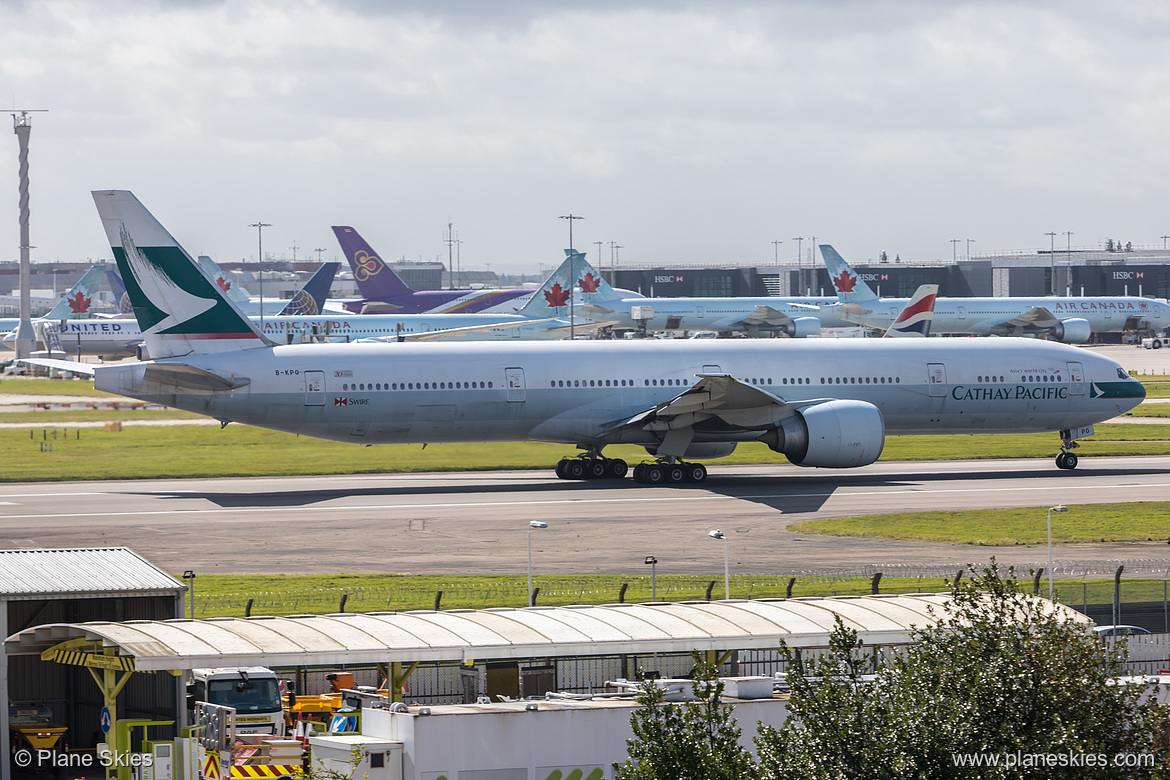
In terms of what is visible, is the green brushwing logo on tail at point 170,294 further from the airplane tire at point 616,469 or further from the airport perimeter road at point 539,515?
the airplane tire at point 616,469

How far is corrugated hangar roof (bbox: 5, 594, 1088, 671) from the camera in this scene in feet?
57.9

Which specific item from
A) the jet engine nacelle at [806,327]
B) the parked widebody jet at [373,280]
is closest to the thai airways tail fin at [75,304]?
the parked widebody jet at [373,280]

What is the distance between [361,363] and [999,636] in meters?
34.5

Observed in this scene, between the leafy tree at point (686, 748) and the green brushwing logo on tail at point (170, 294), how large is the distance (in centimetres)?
3407

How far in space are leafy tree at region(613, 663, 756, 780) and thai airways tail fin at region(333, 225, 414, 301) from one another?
141 metres

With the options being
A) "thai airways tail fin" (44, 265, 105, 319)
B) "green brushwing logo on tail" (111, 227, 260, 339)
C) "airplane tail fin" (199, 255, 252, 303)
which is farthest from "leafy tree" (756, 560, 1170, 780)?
"thai airways tail fin" (44, 265, 105, 319)

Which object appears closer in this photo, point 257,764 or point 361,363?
point 257,764

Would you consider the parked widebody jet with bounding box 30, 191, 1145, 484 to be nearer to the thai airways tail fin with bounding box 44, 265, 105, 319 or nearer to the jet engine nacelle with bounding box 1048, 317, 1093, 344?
the jet engine nacelle with bounding box 1048, 317, 1093, 344

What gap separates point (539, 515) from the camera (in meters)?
42.2

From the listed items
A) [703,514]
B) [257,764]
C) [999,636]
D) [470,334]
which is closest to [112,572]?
[257,764]

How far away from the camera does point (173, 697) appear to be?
2136 cm

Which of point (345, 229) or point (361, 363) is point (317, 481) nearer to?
point (361, 363)

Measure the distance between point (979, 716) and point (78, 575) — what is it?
51.1 ft

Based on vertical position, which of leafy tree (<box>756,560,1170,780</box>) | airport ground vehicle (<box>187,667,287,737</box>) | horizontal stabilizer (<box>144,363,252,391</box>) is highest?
horizontal stabilizer (<box>144,363,252,391</box>)
